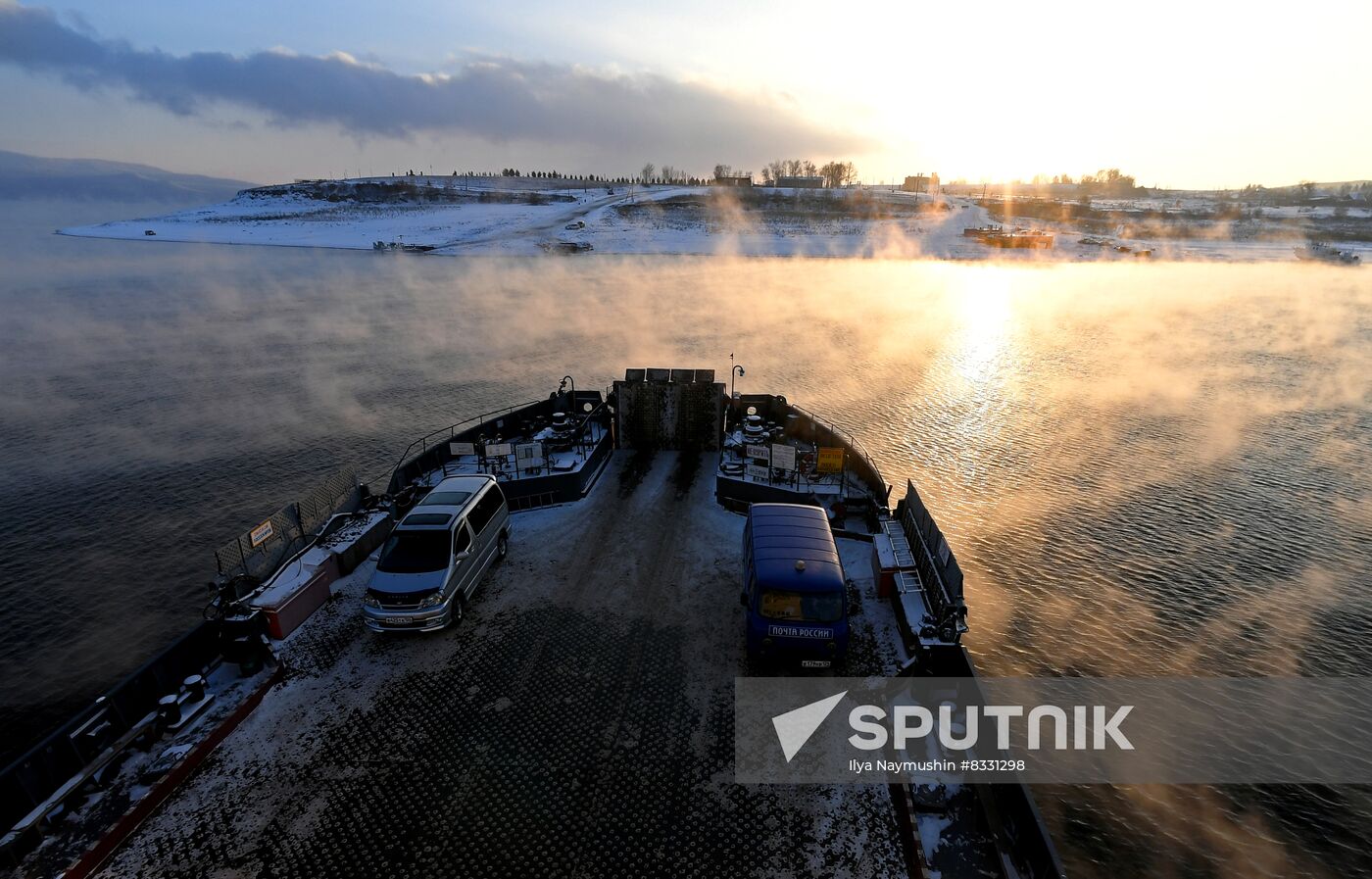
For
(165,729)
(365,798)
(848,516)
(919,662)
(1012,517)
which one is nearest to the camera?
(365,798)

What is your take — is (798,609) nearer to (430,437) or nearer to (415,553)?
(415,553)

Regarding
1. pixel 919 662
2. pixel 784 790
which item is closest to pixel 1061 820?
pixel 919 662

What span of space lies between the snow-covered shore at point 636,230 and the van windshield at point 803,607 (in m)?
99.7

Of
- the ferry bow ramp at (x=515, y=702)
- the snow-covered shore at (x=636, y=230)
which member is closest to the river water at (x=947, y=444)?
the ferry bow ramp at (x=515, y=702)

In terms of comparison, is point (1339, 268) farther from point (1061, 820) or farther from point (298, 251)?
point (298, 251)

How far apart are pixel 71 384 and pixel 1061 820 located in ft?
179

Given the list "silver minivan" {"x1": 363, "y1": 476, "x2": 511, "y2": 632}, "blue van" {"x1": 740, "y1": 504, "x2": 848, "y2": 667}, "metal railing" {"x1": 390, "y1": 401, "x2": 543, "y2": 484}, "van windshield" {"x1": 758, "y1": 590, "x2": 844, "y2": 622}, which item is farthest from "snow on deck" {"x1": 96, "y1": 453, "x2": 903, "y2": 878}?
"metal railing" {"x1": 390, "y1": 401, "x2": 543, "y2": 484}

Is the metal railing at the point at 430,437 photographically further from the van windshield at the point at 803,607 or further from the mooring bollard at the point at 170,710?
the van windshield at the point at 803,607

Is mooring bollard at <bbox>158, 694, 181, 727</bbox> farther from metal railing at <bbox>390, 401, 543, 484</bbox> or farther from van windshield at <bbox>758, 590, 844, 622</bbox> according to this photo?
van windshield at <bbox>758, 590, 844, 622</bbox>

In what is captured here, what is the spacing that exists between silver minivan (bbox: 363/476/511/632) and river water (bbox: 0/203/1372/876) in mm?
9381

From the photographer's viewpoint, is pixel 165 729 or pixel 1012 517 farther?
pixel 1012 517

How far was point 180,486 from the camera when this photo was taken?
25469 millimetres

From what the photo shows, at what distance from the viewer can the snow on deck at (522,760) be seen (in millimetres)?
8469

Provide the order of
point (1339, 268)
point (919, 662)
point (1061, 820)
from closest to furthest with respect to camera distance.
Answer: point (919, 662), point (1061, 820), point (1339, 268)
